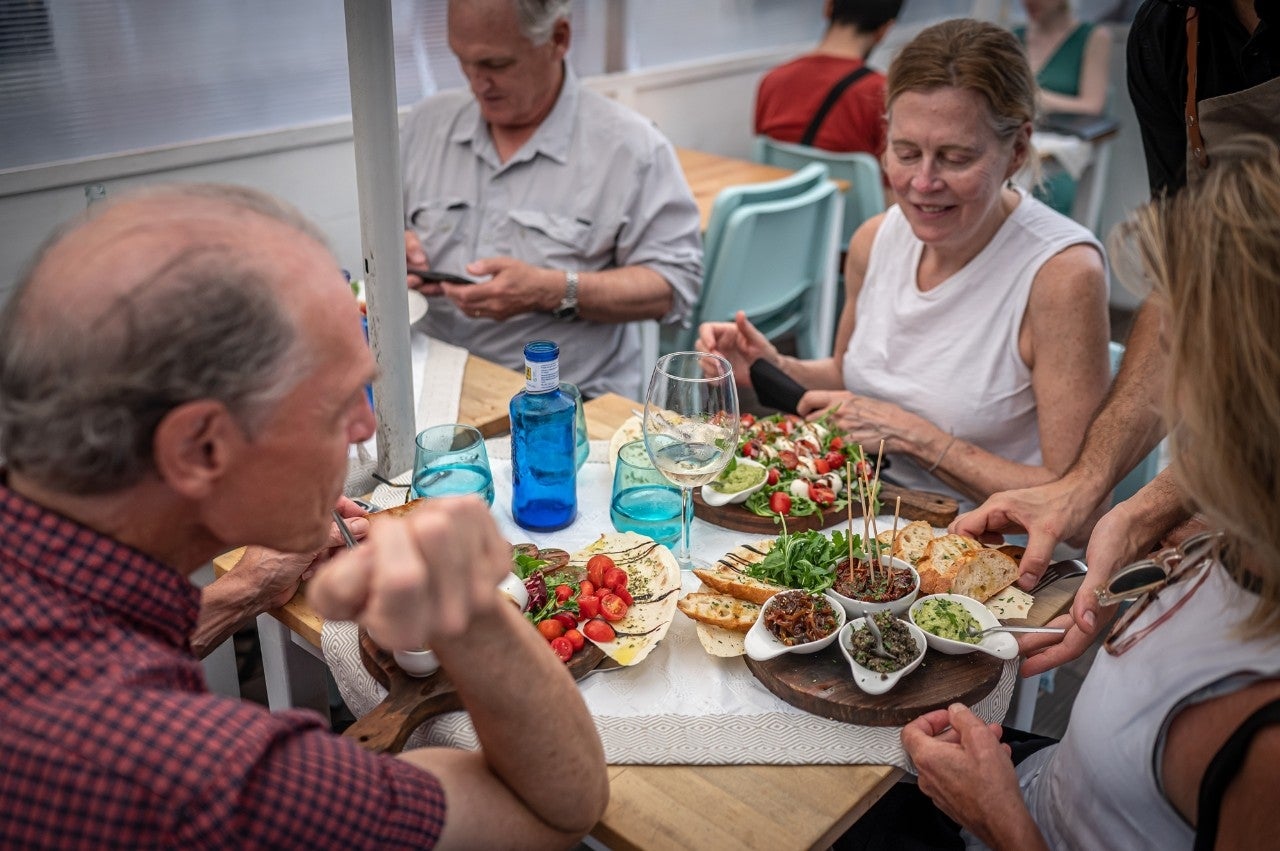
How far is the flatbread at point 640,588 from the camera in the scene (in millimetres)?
1437

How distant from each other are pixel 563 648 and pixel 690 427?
0.44 metres

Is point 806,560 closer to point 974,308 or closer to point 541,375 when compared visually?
point 541,375

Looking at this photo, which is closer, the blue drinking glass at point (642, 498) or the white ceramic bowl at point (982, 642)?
the white ceramic bowl at point (982, 642)

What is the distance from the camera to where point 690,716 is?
53.6 inches

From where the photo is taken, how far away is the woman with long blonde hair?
39.7 inches

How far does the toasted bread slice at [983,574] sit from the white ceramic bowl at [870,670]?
162 millimetres

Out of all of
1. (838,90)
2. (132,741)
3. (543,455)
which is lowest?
(543,455)

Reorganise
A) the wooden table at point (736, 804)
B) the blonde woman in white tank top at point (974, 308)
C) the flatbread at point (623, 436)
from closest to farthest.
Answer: the wooden table at point (736, 804) → the flatbread at point (623, 436) → the blonde woman in white tank top at point (974, 308)

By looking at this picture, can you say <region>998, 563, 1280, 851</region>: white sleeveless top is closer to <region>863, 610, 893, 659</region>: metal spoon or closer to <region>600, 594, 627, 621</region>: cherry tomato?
<region>863, 610, 893, 659</region>: metal spoon

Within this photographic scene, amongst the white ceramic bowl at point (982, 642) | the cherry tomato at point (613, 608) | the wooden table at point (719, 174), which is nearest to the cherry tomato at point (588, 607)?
the cherry tomato at point (613, 608)

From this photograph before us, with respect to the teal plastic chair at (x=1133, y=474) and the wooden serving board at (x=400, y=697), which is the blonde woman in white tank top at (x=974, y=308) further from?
the wooden serving board at (x=400, y=697)

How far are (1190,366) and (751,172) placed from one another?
11.5ft

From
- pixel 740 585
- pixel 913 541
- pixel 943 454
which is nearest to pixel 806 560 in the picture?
pixel 740 585

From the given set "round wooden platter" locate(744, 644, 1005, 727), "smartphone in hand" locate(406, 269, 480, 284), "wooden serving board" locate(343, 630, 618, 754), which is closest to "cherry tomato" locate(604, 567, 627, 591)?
"wooden serving board" locate(343, 630, 618, 754)
